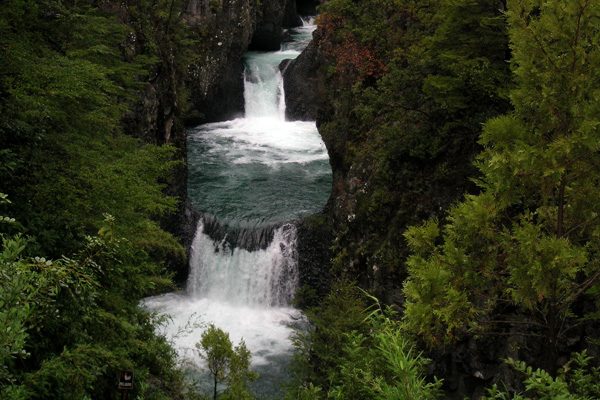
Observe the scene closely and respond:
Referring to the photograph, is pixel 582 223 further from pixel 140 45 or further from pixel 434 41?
pixel 140 45

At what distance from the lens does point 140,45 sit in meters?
20.6

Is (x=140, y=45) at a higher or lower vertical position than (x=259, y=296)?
higher

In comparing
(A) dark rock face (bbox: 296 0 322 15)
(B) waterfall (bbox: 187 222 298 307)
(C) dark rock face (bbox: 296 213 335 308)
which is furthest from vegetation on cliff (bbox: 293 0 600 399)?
(A) dark rock face (bbox: 296 0 322 15)

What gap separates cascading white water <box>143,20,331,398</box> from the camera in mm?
18859

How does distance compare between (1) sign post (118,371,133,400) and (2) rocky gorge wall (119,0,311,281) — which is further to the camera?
(2) rocky gorge wall (119,0,311,281)

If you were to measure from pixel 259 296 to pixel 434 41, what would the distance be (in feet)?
41.9

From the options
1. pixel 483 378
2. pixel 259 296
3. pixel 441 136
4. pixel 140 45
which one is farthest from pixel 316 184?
pixel 483 378

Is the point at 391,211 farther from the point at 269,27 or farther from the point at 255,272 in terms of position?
the point at 269,27

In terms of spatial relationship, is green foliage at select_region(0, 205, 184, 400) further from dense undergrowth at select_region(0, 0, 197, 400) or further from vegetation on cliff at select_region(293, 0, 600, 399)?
vegetation on cliff at select_region(293, 0, 600, 399)

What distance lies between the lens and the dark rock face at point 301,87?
37.3 meters

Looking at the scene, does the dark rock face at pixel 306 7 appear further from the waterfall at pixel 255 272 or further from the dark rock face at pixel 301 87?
the waterfall at pixel 255 272

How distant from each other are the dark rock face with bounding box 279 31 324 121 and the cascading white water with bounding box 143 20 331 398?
8.20 m

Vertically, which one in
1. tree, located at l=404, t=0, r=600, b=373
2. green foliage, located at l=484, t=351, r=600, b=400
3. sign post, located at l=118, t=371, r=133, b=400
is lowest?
sign post, located at l=118, t=371, r=133, b=400

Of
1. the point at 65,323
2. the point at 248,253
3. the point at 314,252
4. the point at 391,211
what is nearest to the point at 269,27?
the point at 248,253
